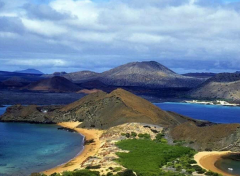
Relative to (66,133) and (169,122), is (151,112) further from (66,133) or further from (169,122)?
(66,133)

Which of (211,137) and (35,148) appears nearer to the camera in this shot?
(211,137)

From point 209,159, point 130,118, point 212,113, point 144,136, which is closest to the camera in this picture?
point 209,159

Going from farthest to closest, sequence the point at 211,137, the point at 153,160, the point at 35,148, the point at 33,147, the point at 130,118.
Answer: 1. the point at 130,118
2. the point at 33,147
3. the point at 35,148
4. the point at 211,137
5. the point at 153,160

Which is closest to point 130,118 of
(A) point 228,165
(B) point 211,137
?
(B) point 211,137

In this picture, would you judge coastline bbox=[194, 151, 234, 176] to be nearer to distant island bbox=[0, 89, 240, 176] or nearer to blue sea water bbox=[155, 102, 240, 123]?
distant island bbox=[0, 89, 240, 176]

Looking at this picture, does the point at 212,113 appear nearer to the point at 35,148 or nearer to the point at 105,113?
the point at 105,113

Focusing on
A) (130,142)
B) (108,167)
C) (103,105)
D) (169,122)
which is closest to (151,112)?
(169,122)
